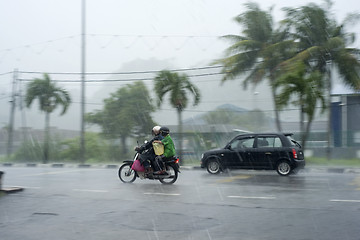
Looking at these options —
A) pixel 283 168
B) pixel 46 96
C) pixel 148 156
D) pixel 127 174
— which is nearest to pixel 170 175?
pixel 148 156

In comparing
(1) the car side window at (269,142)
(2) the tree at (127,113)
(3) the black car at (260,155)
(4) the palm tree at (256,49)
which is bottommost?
(3) the black car at (260,155)

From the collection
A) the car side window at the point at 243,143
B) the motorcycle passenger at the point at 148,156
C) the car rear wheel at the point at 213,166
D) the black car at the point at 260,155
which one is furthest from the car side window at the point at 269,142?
the motorcycle passenger at the point at 148,156

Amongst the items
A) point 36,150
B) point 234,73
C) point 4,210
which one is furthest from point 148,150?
point 36,150

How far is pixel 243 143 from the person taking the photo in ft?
48.7

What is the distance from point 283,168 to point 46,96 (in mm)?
19221

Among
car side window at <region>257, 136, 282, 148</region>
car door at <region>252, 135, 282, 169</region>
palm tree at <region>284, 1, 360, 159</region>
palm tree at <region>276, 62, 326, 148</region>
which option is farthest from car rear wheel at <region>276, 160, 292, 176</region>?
palm tree at <region>284, 1, 360, 159</region>

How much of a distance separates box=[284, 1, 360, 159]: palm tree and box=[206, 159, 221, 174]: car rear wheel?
904 centimetres

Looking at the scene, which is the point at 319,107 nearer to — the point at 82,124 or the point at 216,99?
the point at 82,124

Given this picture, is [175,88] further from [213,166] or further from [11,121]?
[11,121]

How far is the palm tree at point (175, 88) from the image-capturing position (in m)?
22.1

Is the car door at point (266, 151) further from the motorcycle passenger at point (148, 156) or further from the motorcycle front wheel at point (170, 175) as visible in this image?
the motorcycle passenger at point (148, 156)

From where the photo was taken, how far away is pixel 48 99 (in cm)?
2803

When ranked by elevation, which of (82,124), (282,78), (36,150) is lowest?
(36,150)

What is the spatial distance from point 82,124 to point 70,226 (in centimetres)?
1858
